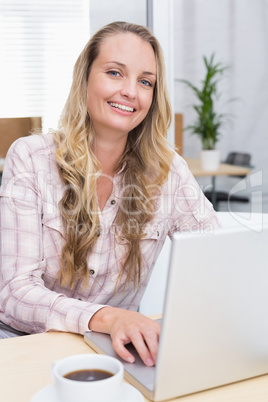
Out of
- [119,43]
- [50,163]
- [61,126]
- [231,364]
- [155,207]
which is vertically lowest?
[231,364]

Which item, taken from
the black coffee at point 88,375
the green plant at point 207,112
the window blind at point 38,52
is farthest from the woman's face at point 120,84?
the green plant at point 207,112

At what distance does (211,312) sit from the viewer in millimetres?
738

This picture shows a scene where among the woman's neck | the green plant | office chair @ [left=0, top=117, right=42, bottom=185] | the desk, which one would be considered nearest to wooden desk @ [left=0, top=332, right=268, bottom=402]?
the woman's neck

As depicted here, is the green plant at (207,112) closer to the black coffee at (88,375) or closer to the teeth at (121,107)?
the teeth at (121,107)

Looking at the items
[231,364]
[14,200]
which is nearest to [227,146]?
[14,200]

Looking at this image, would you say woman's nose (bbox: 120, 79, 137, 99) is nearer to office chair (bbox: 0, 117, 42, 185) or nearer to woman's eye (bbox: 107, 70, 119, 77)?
woman's eye (bbox: 107, 70, 119, 77)

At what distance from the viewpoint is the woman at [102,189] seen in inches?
56.3

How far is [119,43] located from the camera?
1.60m

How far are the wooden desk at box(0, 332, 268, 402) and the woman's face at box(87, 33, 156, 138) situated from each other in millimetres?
714

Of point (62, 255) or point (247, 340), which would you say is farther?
point (62, 255)

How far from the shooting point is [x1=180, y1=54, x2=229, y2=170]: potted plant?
4.66 meters

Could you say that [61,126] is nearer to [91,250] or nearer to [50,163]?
[50,163]

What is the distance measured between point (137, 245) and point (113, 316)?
1.59 ft

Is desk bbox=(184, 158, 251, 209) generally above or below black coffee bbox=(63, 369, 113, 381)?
above
